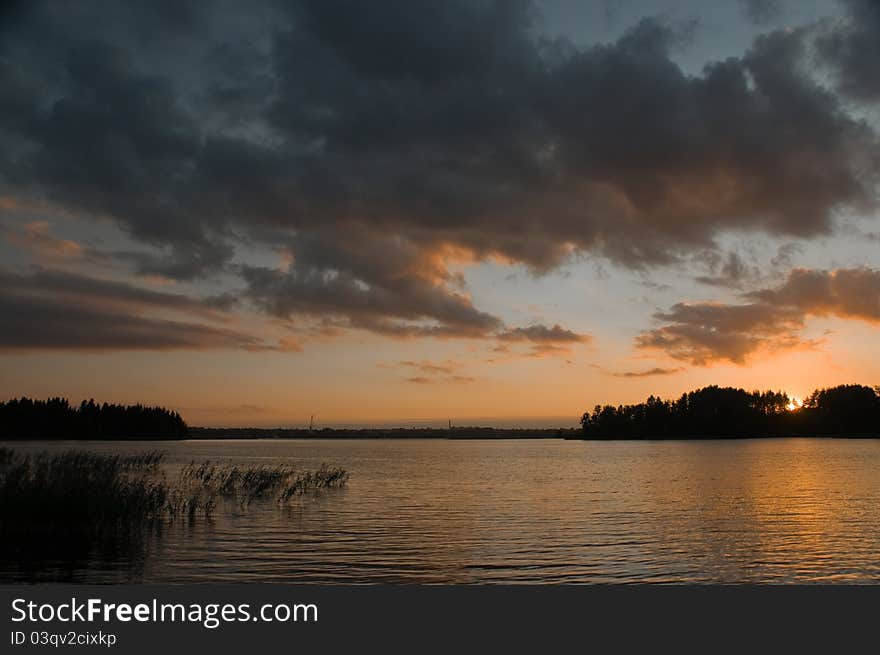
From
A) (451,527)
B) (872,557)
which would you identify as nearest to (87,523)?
(451,527)

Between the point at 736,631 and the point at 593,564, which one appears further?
the point at 593,564

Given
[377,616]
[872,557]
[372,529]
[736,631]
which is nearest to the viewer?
[377,616]

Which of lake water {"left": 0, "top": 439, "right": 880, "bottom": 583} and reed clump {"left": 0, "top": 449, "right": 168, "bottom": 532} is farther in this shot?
reed clump {"left": 0, "top": 449, "right": 168, "bottom": 532}

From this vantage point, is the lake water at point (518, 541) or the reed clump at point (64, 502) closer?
the lake water at point (518, 541)

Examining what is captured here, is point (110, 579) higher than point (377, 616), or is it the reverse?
point (377, 616)

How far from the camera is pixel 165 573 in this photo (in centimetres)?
2244

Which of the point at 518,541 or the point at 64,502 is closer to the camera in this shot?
the point at 64,502

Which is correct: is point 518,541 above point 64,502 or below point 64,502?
below

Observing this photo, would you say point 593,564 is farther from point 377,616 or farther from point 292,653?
point 292,653

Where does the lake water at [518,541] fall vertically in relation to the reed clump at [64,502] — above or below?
below

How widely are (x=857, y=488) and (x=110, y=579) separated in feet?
187

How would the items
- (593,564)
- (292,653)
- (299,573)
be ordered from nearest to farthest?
1. (292,653)
2. (299,573)
3. (593,564)

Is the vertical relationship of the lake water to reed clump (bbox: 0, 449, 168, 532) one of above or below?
below

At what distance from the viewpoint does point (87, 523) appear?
2725 centimetres
